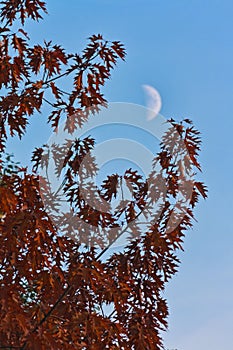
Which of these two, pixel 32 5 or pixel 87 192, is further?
pixel 32 5

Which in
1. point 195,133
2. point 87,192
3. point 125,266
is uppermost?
point 195,133

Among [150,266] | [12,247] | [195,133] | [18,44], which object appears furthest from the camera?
[18,44]

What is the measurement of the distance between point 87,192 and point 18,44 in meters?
1.64

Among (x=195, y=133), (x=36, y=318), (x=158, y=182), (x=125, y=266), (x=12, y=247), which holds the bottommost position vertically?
(x=36, y=318)

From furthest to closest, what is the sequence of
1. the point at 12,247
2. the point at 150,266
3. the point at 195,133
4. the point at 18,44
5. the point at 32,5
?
the point at 32,5, the point at 18,44, the point at 195,133, the point at 150,266, the point at 12,247

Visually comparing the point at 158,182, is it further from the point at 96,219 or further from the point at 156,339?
the point at 156,339

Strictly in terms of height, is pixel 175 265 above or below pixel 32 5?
below

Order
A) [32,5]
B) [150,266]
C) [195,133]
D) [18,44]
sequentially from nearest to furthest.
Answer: [150,266] → [195,133] → [18,44] → [32,5]

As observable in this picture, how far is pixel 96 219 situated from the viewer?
4820 millimetres

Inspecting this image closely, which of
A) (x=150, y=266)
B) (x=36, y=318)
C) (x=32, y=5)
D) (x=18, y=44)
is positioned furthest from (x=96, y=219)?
(x=32, y=5)

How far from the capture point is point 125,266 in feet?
15.8

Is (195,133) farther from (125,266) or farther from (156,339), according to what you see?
(156,339)

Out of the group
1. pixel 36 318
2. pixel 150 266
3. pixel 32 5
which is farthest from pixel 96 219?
pixel 32 5

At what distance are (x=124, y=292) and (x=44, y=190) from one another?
104cm
